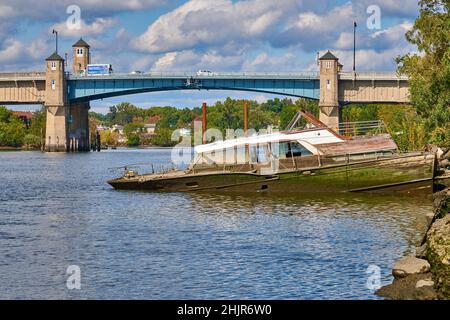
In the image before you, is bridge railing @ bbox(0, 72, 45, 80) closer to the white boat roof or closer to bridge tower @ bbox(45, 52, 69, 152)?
bridge tower @ bbox(45, 52, 69, 152)

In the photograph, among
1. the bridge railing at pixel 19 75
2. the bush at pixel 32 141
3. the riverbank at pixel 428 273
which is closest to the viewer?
the riverbank at pixel 428 273

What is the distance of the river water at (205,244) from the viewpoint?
24.1m

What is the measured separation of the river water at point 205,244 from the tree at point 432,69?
14.8ft

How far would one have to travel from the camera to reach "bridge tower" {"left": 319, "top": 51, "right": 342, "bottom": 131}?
12338 centimetres

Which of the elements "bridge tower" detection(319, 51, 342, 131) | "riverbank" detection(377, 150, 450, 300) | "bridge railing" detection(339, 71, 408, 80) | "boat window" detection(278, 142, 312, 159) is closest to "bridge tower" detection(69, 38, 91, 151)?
"bridge tower" detection(319, 51, 342, 131)

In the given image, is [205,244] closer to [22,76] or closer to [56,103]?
[56,103]

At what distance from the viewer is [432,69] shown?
5038cm

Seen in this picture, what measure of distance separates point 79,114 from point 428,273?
133 m

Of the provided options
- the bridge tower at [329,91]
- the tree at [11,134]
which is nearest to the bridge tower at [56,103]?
the bridge tower at [329,91]

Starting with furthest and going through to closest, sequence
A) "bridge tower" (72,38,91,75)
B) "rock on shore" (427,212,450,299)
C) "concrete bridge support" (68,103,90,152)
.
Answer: "bridge tower" (72,38,91,75), "concrete bridge support" (68,103,90,152), "rock on shore" (427,212,450,299)

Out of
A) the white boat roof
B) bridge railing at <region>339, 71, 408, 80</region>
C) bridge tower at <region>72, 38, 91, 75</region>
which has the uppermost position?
bridge tower at <region>72, 38, 91, 75</region>

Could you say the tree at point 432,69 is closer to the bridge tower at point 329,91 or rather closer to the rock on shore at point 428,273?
the rock on shore at point 428,273
